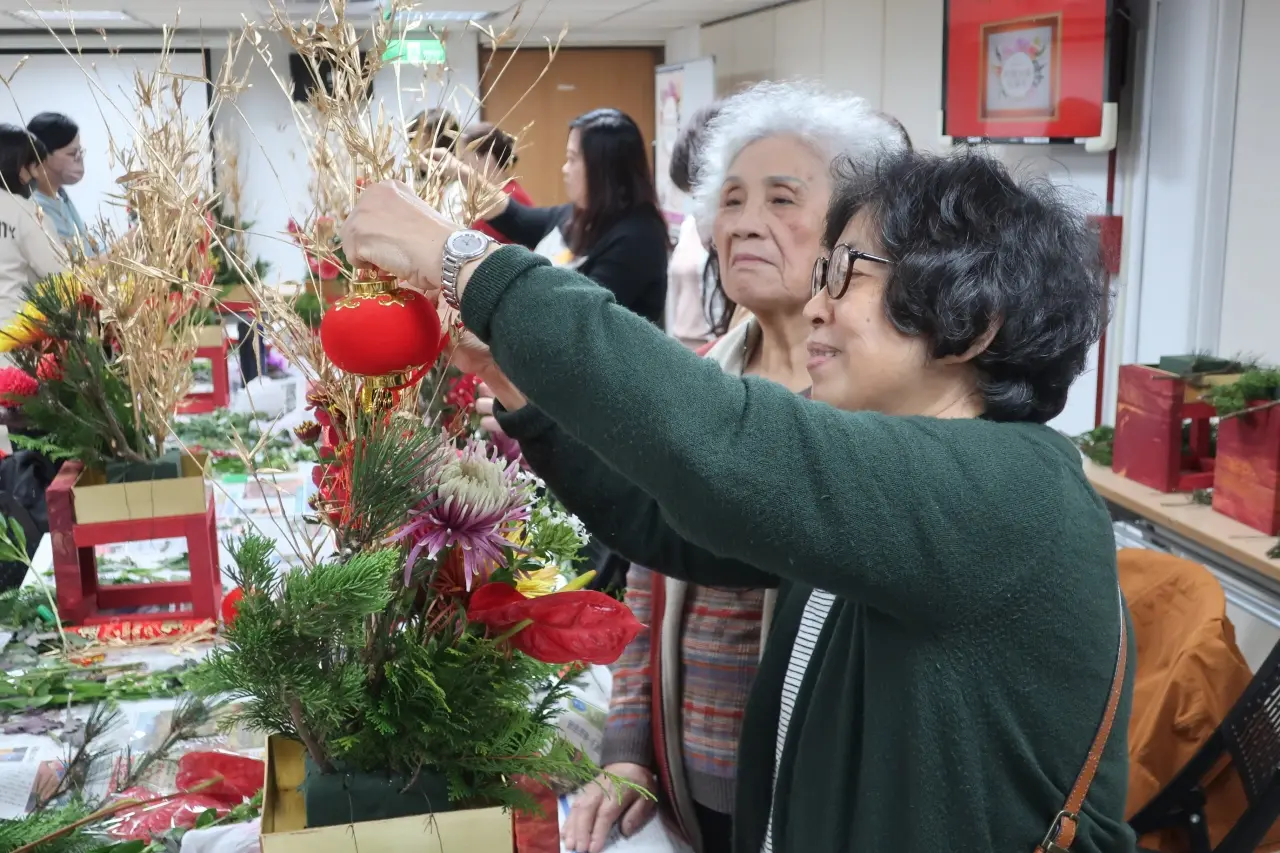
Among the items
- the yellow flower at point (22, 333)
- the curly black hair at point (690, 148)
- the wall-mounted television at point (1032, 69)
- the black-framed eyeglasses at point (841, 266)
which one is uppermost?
the wall-mounted television at point (1032, 69)

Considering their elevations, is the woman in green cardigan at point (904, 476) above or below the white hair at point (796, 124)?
below

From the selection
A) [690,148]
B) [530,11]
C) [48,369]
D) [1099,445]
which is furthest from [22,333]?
[530,11]

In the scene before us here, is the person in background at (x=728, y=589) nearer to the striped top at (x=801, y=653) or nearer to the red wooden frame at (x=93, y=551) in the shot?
the striped top at (x=801, y=653)

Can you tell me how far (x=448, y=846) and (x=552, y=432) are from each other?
15.4 inches

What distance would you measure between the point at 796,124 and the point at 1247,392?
1.23 meters

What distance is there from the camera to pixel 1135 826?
6.40 feet

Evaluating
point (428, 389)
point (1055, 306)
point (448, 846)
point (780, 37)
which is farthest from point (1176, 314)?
point (780, 37)

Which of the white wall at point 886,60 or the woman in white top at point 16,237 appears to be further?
the woman in white top at point 16,237

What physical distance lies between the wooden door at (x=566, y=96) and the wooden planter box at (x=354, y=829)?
811 centimetres

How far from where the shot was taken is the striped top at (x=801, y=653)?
3.53 feet

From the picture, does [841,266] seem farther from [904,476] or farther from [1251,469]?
[1251,469]

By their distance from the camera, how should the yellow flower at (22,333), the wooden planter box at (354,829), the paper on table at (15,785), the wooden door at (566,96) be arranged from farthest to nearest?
1. the wooden door at (566,96)
2. the yellow flower at (22,333)
3. the paper on table at (15,785)
4. the wooden planter box at (354,829)

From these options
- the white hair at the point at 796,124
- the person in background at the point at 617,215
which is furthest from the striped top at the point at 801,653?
the person in background at the point at 617,215

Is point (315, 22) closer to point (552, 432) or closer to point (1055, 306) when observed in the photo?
point (552, 432)
